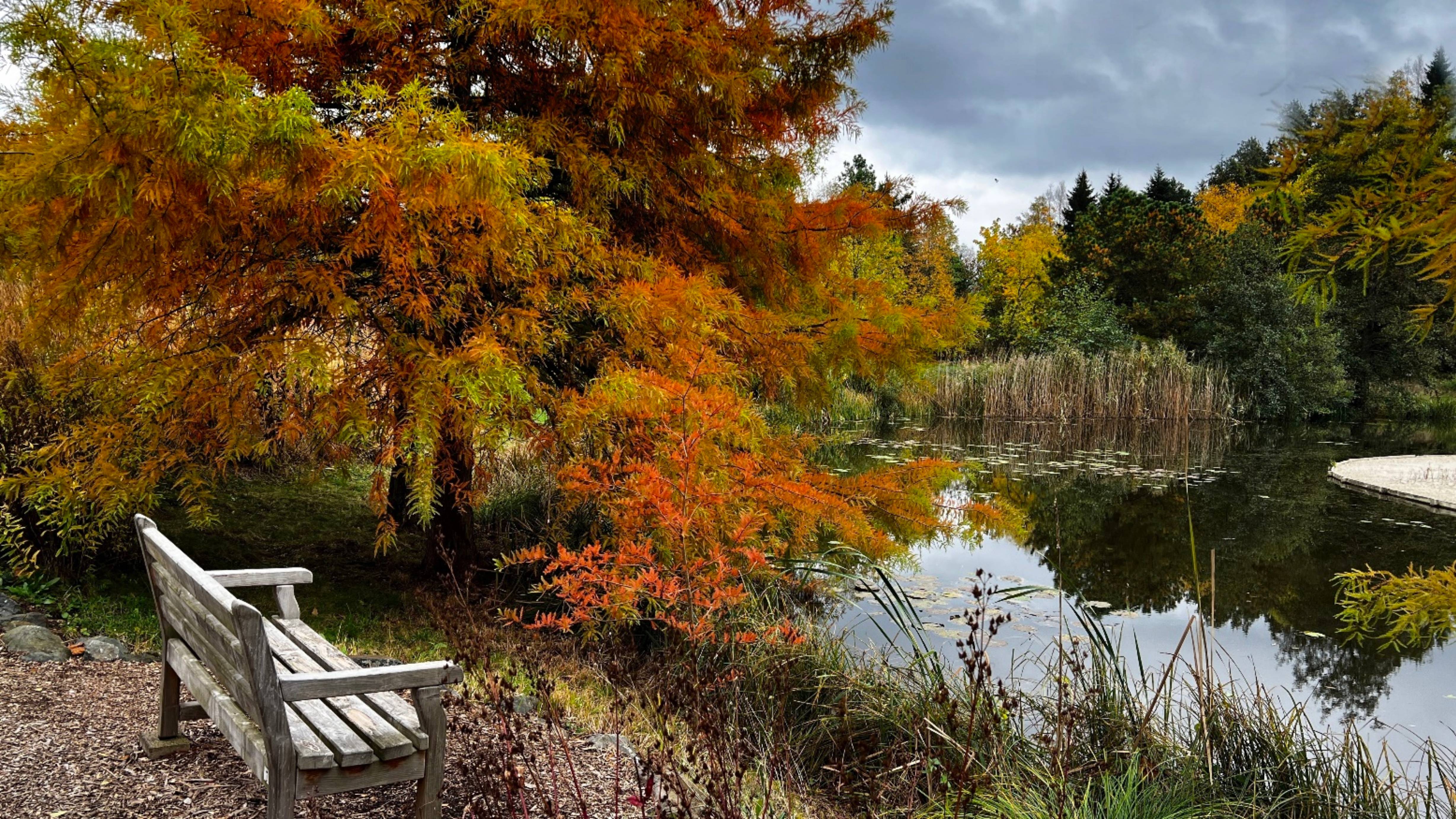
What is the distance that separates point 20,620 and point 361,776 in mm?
3147

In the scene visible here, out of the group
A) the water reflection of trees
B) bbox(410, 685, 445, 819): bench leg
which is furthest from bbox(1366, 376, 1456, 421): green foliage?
bbox(410, 685, 445, 819): bench leg

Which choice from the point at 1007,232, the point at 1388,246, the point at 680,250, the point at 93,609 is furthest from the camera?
the point at 1007,232

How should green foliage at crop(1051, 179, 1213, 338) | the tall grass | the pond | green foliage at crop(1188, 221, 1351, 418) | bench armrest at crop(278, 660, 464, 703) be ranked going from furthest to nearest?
1. green foliage at crop(1051, 179, 1213, 338)
2. green foliage at crop(1188, 221, 1351, 418)
3. the tall grass
4. the pond
5. bench armrest at crop(278, 660, 464, 703)

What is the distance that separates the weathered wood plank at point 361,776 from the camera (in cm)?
227

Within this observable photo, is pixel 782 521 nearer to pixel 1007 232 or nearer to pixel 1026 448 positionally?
pixel 1026 448

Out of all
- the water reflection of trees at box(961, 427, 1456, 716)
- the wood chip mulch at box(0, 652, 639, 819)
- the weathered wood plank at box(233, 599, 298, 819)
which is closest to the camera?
the weathered wood plank at box(233, 599, 298, 819)

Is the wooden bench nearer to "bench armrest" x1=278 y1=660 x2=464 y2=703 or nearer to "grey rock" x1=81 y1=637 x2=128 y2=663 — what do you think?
"bench armrest" x1=278 y1=660 x2=464 y2=703

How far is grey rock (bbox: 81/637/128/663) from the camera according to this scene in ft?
13.5

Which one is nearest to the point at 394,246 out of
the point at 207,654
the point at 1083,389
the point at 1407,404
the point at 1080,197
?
the point at 207,654

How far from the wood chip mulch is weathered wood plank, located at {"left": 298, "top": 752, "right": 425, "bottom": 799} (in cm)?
14

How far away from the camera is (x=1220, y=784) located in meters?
3.36

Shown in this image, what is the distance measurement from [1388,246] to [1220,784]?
248cm

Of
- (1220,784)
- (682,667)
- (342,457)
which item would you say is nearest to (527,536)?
(342,457)

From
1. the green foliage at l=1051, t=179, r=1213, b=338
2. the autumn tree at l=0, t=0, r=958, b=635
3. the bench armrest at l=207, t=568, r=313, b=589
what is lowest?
the bench armrest at l=207, t=568, r=313, b=589
